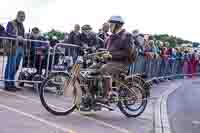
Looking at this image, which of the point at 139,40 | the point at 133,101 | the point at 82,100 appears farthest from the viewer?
the point at 139,40

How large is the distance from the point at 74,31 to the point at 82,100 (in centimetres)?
422

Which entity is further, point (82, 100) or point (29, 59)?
point (29, 59)

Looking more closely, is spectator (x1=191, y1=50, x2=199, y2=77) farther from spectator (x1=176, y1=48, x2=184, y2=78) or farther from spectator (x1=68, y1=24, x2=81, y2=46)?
spectator (x1=68, y1=24, x2=81, y2=46)

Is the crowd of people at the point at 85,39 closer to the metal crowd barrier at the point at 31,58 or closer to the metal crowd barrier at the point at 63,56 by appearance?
the metal crowd barrier at the point at 31,58

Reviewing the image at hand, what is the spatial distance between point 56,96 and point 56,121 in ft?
2.85

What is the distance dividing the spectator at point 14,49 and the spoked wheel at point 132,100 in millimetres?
3291

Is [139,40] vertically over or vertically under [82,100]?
over

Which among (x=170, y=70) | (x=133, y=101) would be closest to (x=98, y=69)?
(x=133, y=101)

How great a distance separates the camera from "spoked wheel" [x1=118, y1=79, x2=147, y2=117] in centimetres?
937

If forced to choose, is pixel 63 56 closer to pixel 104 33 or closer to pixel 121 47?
pixel 104 33

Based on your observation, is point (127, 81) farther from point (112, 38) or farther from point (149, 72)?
point (149, 72)

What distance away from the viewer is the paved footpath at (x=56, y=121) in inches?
297

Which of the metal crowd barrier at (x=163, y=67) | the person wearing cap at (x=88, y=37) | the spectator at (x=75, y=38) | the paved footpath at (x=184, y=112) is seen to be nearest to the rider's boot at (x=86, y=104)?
the paved footpath at (x=184, y=112)

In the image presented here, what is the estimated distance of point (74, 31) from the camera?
12750 mm
